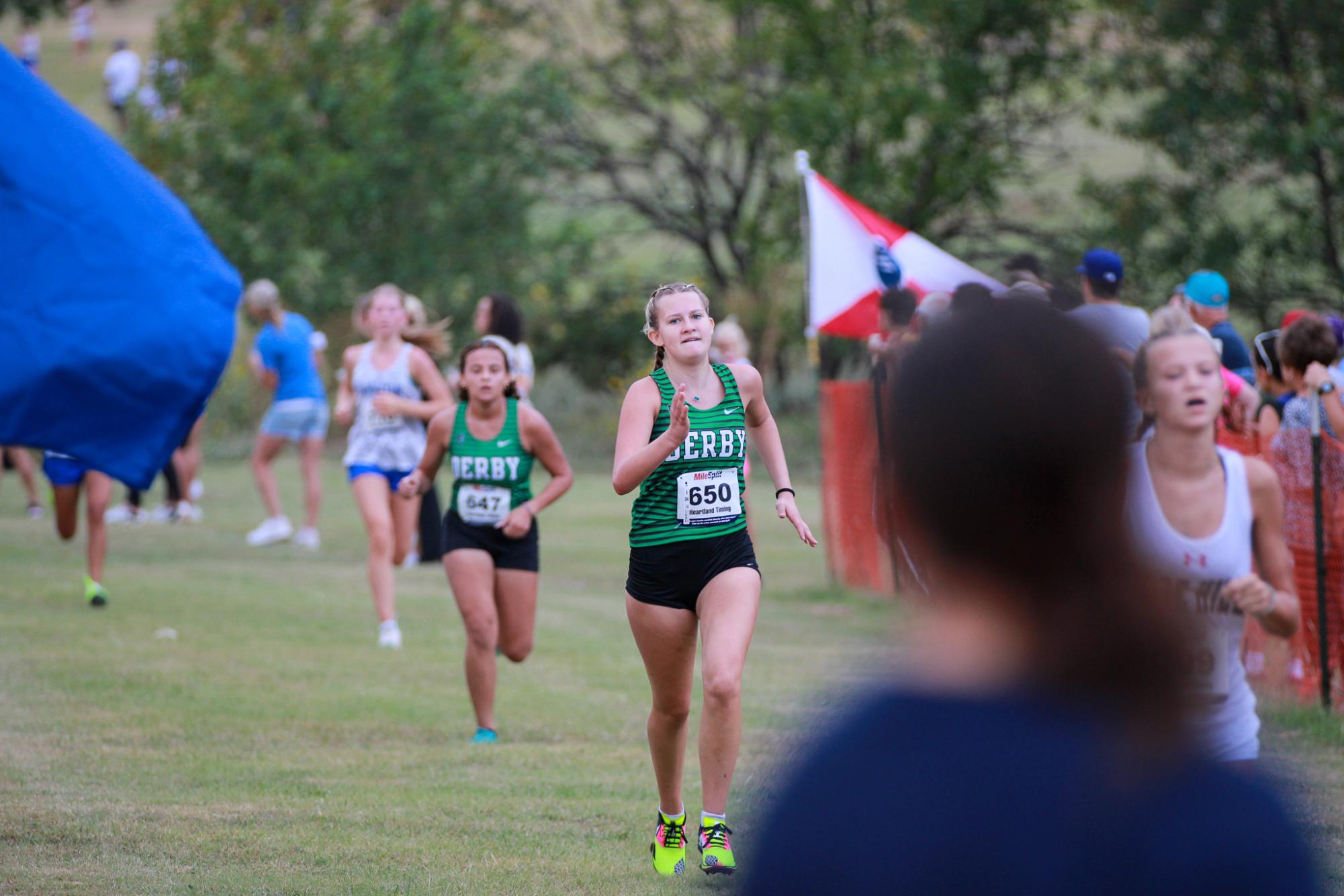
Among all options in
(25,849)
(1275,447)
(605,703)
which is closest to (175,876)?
(25,849)

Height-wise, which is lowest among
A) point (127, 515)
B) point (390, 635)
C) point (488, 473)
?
point (390, 635)

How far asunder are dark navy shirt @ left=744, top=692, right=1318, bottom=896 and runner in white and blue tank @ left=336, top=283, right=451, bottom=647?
813 cm

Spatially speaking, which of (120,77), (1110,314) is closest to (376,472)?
(1110,314)

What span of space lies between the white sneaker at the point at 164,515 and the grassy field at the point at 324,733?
3258 millimetres

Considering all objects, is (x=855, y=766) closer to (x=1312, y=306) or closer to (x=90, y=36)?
(x=1312, y=306)

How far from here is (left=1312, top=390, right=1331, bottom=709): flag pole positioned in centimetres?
789

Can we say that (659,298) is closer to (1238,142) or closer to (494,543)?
(494,543)

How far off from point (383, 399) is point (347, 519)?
32.2 ft

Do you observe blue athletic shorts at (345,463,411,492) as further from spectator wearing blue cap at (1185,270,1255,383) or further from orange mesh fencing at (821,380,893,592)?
spectator wearing blue cap at (1185,270,1255,383)

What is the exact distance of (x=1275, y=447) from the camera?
8586 millimetres

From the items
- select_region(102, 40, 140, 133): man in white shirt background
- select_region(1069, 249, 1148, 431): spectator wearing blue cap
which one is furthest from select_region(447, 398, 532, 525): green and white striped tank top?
select_region(102, 40, 140, 133): man in white shirt background

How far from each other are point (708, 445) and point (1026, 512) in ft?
11.0

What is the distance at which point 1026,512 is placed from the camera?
204 centimetres

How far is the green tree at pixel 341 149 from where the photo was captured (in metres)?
30.0
